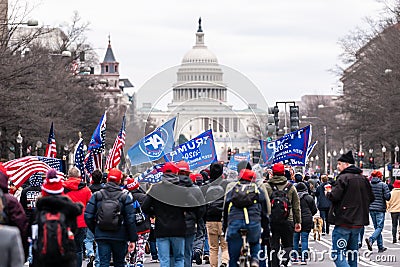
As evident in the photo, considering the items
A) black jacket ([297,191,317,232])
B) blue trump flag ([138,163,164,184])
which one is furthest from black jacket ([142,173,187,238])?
blue trump flag ([138,163,164,184])

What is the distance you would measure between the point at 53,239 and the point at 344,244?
17.5 feet

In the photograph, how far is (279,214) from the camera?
18016 millimetres

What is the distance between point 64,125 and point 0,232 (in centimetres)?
5209

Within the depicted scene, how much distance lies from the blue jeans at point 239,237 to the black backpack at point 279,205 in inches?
76.3

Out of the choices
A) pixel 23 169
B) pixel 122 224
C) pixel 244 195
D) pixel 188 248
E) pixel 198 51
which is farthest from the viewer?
pixel 198 51

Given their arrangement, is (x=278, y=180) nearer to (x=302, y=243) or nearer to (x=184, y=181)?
(x=184, y=181)

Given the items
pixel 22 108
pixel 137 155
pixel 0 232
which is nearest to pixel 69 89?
pixel 22 108

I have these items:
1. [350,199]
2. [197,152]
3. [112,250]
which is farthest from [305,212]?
[112,250]

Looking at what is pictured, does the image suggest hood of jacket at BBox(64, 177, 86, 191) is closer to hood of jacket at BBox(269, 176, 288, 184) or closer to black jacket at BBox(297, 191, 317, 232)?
hood of jacket at BBox(269, 176, 288, 184)

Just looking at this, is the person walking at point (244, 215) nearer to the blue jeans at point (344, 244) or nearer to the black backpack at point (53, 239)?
the blue jeans at point (344, 244)

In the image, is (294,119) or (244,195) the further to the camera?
(294,119)

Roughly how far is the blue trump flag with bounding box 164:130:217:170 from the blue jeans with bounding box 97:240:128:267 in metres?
10.6

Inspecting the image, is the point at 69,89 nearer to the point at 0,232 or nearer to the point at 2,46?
the point at 2,46

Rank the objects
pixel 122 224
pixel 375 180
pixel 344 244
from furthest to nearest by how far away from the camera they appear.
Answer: pixel 375 180
pixel 344 244
pixel 122 224
